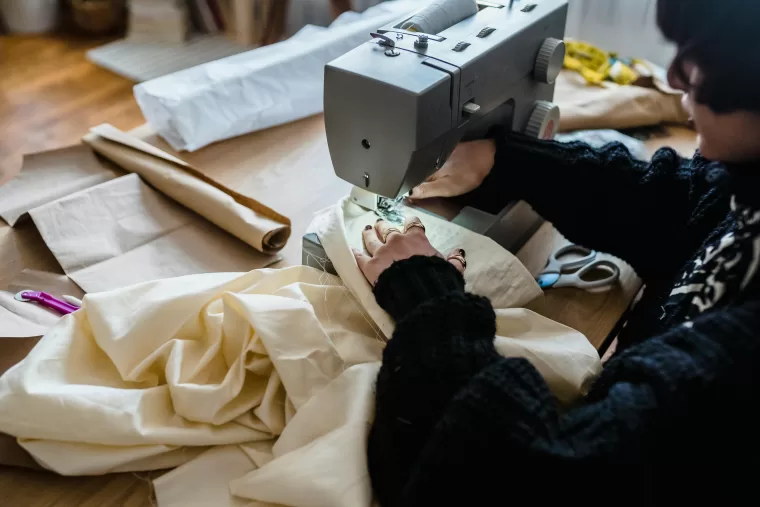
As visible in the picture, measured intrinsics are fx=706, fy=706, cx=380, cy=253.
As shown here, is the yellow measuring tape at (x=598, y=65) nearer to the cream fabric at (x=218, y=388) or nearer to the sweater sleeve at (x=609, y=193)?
the sweater sleeve at (x=609, y=193)

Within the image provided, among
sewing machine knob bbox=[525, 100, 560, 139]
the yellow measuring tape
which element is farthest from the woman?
the yellow measuring tape

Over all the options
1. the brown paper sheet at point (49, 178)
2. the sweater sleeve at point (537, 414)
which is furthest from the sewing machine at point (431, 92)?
the brown paper sheet at point (49, 178)

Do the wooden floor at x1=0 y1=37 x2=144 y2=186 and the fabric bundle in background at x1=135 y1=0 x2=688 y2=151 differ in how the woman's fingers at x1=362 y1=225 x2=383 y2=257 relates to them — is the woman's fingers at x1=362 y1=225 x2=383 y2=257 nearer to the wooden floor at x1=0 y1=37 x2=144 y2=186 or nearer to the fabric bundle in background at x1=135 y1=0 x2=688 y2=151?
the fabric bundle in background at x1=135 y1=0 x2=688 y2=151

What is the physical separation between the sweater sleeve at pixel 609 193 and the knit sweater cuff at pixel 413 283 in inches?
11.5

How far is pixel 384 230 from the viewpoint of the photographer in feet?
3.18

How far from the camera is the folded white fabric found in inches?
52.7

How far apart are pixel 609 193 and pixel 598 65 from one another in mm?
725

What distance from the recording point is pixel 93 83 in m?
1.88

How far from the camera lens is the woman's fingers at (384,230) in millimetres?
959

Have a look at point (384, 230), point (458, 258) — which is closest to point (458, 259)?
point (458, 258)

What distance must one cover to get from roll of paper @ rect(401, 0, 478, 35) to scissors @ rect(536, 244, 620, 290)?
391mm

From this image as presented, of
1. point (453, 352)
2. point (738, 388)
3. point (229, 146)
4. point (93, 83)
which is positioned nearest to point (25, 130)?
point (93, 83)

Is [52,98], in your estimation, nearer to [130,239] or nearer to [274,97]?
[274,97]

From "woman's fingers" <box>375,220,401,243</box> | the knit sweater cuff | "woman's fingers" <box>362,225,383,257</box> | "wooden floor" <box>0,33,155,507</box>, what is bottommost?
"wooden floor" <box>0,33,155,507</box>
